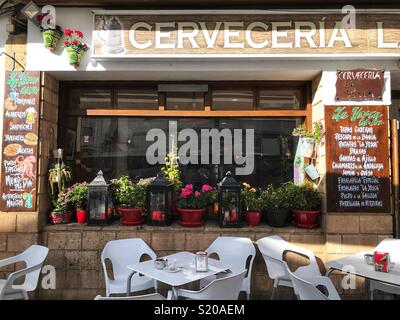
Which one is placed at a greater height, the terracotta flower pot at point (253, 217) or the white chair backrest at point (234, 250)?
the terracotta flower pot at point (253, 217)

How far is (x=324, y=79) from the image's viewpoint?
4281 mm

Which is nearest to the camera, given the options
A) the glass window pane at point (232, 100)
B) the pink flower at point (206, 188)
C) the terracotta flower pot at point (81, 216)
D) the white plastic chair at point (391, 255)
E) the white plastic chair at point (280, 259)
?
the white plastic chair at point (391, 255)

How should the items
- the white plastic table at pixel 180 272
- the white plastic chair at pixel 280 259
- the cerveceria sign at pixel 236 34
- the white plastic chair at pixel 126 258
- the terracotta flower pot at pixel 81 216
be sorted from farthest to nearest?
the terracotta flower pot at pixel 81 216 < the cerveceria sign at pixel 236 34 < the white plastic chair at pixel 280 259 < the white plastic chair at pixel 126 258 < the white plastic table at pixel 180 272

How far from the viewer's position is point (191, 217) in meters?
4.30

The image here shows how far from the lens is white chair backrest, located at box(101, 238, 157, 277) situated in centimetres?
381

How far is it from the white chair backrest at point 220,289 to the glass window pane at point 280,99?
9.25 feet

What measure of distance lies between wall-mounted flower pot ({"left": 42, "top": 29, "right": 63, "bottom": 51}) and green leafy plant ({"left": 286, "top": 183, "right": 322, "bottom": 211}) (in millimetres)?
3651

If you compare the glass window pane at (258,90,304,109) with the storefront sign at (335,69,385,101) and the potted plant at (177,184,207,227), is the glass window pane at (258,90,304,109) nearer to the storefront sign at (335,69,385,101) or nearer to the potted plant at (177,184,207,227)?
the storefront sign at (335,69,385,101)

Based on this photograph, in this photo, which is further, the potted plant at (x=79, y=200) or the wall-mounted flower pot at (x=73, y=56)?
the potted plant at (x=79, y=200)

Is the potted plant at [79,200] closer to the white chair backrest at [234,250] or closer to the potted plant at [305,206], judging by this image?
the white chair backrest at [234,250]

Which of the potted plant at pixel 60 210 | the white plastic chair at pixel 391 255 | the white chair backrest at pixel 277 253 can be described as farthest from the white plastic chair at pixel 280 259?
the potted plant at pixel 60 210

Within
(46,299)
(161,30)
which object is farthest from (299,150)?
(46,299)

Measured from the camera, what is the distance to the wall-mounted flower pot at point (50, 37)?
164 inches

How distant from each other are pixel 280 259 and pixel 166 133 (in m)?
2.43
